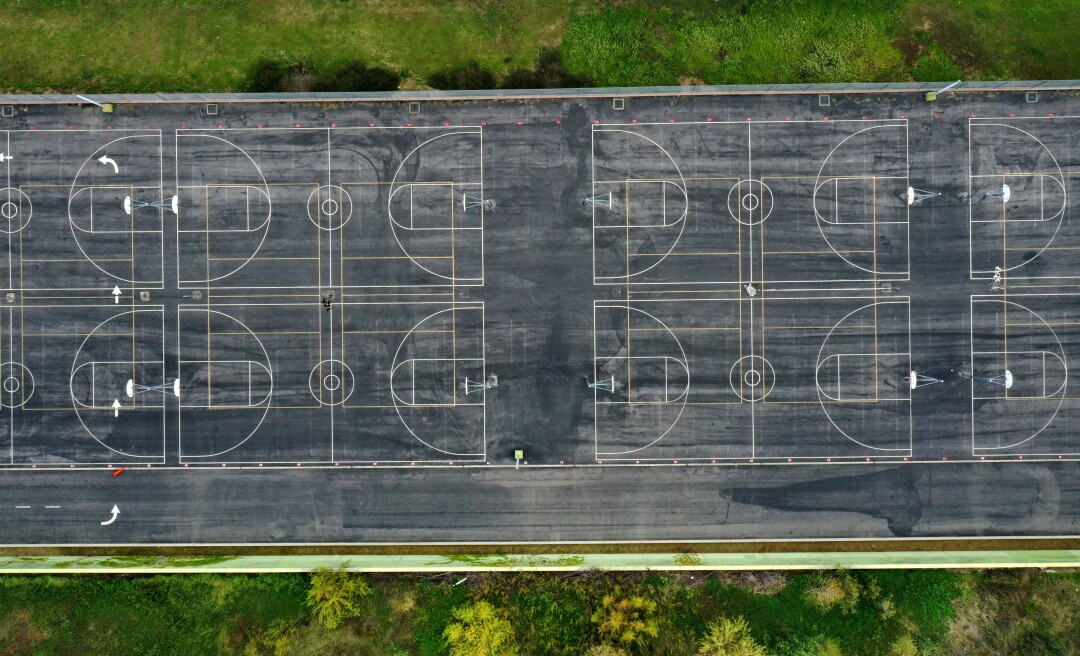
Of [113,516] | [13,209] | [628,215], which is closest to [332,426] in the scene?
[113,516]

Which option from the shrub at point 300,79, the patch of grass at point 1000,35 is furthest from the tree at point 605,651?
the patch of grass at point 1000,35

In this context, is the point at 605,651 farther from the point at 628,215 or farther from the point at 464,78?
the point at 464,78

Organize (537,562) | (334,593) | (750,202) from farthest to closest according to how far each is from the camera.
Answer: (750,202)
(537,562)
(334,593)

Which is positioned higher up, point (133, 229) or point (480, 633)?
point (133, 229)

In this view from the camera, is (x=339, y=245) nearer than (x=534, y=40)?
Yes

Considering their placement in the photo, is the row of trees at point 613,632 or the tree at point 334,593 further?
the row of trees at point 613,632

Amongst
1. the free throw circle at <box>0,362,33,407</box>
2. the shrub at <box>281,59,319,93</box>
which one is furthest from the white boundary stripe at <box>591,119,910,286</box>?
the free throw circle at <box>0,362,33,407</box>

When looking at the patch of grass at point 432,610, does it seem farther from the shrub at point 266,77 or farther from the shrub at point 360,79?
A: the shrub at point 266,77
